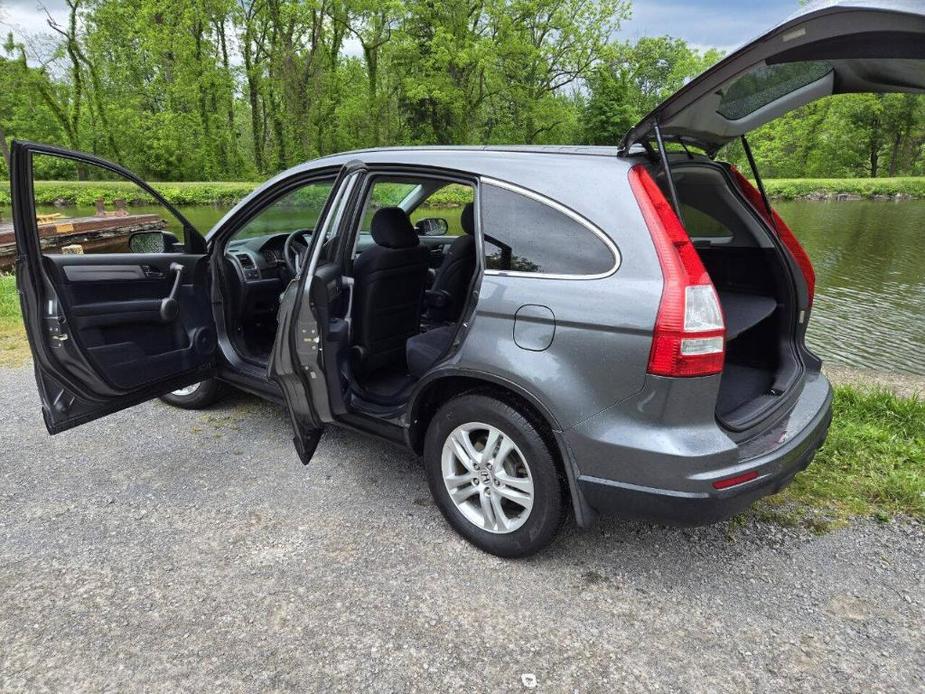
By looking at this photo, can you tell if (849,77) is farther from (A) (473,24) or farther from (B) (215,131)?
(B) (215,131)

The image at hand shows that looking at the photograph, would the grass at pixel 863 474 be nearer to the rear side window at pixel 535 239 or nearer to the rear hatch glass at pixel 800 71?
the rear side window at pixel 535 239

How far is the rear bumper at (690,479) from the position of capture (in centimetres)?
191

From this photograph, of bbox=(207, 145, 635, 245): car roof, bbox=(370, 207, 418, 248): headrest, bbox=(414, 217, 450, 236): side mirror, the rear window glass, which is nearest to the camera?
the rear window glass

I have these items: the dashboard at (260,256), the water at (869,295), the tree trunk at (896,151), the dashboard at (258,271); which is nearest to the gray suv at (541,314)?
the dashboard at (258,271)

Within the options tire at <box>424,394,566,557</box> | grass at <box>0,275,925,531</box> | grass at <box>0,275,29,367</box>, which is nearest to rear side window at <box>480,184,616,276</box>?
tire at <box>424,394,566,557</box>

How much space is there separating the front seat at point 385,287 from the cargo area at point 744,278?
4.66 ft

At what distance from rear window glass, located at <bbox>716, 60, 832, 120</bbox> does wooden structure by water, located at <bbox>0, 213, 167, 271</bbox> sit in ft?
34.1

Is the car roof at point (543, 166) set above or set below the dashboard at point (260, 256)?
above

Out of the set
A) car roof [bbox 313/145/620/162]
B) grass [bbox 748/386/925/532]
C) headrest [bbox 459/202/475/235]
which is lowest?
grass [bbox 748/386/925/532]

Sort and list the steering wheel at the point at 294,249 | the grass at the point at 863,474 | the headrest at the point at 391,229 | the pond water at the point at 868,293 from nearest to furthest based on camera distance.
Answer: the grass at the point at 863,474
the headrest at the point at 391,229
the steering wheel at the point at 294,249
the pond water at the point at 868,293

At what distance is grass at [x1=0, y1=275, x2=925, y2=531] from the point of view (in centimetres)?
270

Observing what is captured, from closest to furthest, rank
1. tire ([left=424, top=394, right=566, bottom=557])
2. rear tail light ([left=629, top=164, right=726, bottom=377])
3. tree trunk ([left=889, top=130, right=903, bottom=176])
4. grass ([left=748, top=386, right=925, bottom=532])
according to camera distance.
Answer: rear tail light ([left=629, top=164, right=726, bottom=377]) < tire ([left=424, top=394, right=566, bottom=557]) < grass ([left=748, top=386, right=925, bottom=532]) < tree trunk ([left=889, top=130, right=903, bottom=176])

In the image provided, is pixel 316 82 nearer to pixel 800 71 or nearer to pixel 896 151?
pixel 800 71

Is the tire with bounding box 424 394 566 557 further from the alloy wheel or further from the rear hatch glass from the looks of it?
the rear hatch glass
